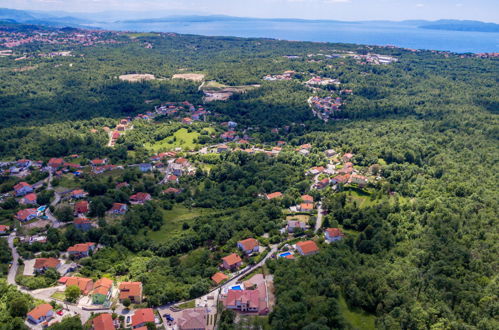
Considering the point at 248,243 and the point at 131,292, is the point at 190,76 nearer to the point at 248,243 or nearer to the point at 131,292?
the point at 248,243

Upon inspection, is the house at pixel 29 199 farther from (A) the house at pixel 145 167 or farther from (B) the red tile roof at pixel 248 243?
(B) the red tile roof at pixel 248 243

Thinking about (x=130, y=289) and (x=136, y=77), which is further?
(x=136, y=77)

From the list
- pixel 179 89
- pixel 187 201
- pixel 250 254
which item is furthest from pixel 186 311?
pixel 179 89

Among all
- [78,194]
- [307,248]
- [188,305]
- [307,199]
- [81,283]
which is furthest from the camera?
[78,194]

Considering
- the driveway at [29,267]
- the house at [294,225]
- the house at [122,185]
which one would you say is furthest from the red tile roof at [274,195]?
the driveway at [29,267]

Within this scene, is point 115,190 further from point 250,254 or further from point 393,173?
point 393,173

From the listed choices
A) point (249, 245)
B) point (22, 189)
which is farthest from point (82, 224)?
point (249, 245)
